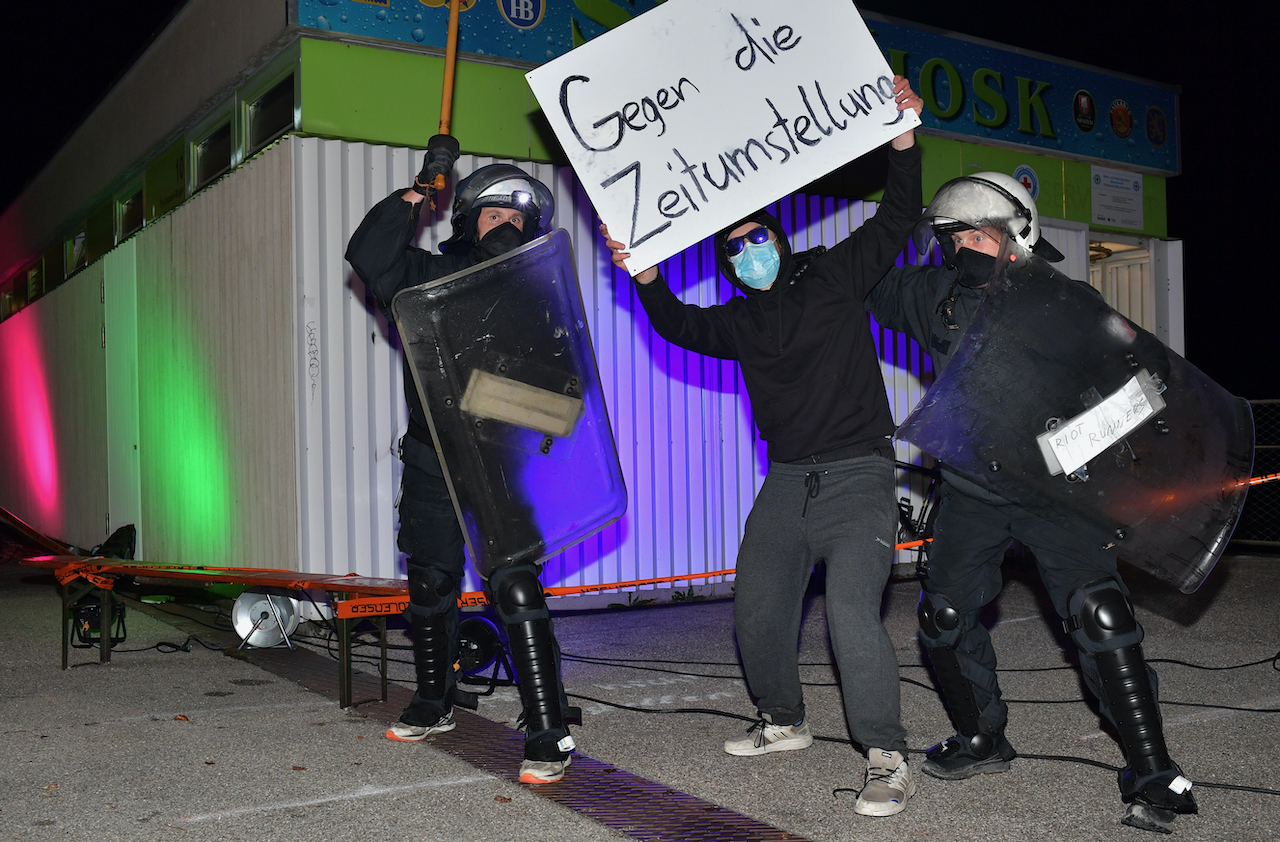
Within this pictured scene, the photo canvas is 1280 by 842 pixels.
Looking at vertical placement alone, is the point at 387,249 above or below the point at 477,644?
above

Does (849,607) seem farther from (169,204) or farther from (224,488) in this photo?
(169,204)

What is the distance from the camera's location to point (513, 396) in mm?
3730

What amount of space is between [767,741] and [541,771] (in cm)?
86

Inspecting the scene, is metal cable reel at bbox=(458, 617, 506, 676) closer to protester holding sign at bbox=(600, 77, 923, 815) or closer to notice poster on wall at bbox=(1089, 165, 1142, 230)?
protester holding sign at bbox=(600, 77, 923, 815)

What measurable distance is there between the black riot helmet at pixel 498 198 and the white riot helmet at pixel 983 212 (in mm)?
1379

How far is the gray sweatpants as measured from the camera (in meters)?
3.39

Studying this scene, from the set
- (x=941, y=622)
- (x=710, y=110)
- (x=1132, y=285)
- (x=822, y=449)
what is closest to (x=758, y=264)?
(x=710, y=110)

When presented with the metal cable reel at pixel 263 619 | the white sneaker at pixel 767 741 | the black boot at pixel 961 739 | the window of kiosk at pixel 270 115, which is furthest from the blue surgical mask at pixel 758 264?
the window of kiosk at pixel 270 115

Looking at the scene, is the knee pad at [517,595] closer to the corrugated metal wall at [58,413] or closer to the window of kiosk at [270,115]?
the window of kiosk at [270,115]

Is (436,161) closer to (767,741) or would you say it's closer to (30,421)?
(767,741)

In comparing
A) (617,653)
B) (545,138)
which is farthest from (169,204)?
(617,653)

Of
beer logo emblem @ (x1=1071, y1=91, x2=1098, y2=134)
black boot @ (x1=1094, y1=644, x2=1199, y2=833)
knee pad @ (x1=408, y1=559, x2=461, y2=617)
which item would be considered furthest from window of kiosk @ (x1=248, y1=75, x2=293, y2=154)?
beer logo emblem @ (x1=1071, y1=91, x2=1098, y2=134)

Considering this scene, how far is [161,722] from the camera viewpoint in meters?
4.63

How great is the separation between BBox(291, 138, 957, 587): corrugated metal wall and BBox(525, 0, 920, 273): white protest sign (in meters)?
2.61
